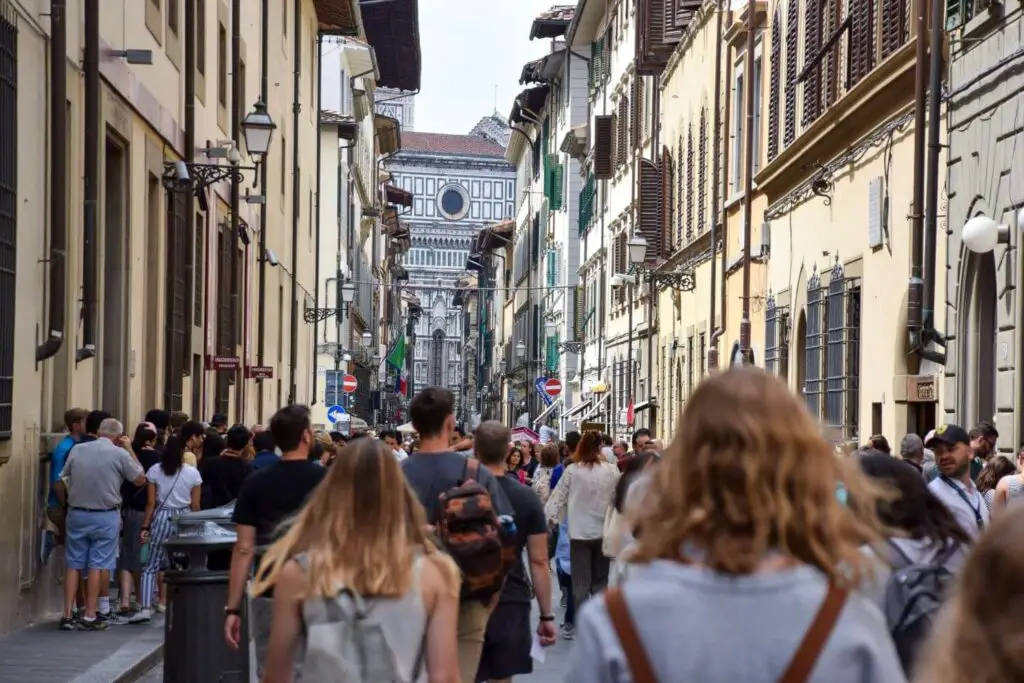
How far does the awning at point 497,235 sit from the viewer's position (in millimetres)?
99500

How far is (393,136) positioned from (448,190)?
95.4m

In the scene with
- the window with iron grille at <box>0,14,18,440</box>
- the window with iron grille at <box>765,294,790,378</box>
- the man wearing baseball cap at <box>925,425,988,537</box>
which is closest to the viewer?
the man wearing baseball cap at <box>925,425,988,537</box>

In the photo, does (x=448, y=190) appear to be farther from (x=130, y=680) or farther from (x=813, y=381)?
(x=130, y=680)

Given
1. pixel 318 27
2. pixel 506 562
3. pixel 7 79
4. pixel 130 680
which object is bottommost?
pixel 130 680

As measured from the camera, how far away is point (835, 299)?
23.9 meters

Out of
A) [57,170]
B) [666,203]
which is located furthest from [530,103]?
[57,170]

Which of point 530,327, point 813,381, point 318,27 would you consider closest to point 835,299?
point 813,381

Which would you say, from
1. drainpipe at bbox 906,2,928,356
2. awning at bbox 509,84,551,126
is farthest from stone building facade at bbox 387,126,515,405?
drainpipe at bbox 906,2,928,356

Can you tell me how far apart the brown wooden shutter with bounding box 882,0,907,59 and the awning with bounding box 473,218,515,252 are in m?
75.9

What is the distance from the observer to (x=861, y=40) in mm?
21953

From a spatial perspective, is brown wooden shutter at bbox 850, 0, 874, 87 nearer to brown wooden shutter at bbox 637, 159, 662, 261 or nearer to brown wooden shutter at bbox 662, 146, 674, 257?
brown wooden shutter at bbox 662, 146, 674, 257

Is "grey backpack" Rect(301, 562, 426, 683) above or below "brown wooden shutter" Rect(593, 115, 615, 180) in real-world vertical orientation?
below

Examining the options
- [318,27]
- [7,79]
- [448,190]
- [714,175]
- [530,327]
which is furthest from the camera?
[448,190]

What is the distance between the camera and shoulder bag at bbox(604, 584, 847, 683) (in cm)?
338
